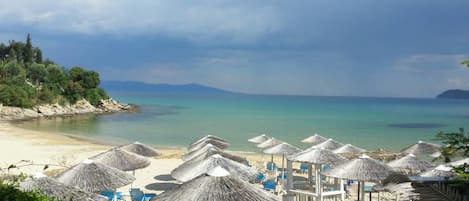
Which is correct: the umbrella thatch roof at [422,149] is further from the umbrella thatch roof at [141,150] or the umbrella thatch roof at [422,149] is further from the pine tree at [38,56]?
the pine tree at [38,56]

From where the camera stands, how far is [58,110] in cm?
5775

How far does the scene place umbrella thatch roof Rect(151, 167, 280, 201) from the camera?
23.3 feet

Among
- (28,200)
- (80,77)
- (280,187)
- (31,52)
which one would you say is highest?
(31,52)

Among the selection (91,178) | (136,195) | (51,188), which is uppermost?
(51,188)

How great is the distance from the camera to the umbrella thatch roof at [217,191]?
280 inches

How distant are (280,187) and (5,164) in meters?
12.0

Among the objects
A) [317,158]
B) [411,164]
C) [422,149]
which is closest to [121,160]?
[317,158]

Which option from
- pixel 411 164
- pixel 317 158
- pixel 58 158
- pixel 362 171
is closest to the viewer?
pixel 362 171

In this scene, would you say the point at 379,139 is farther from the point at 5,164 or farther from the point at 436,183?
the point at 436,183

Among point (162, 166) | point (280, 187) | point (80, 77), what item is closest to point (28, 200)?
point (280, 187)

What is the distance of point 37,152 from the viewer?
2475cm

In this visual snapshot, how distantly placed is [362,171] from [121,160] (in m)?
6.48

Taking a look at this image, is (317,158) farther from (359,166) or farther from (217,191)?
(217,191)

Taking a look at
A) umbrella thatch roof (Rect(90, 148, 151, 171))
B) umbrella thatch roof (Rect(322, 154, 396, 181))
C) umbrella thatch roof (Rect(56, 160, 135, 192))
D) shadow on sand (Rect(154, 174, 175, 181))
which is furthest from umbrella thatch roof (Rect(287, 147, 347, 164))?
shadow on sand (Rect(154, 174, 175, 181))
